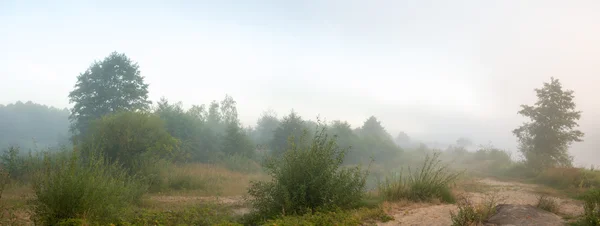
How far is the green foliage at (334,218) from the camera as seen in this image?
19.5 ft

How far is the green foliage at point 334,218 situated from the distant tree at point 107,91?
26352mm

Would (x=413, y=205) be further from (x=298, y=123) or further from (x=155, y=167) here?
(x=298, y=123)

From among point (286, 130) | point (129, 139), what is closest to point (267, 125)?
point (286, 130)

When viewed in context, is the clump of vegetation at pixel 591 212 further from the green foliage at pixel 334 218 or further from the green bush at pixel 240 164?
the green bush at pixel 240 164

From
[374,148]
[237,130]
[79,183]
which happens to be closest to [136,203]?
[79,183]

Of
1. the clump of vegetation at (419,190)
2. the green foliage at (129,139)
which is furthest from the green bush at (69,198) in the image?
the green foliage at (129,139)

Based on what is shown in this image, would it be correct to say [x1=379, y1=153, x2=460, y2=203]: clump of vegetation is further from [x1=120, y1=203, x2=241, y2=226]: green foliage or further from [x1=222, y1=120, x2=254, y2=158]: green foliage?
[x1=222, y1=120, x2=254, y2=158]: green foliage

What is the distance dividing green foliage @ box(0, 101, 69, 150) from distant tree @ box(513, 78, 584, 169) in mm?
58903

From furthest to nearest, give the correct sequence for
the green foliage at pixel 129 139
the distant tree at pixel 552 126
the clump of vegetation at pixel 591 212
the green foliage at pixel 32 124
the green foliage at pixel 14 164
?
the green foliage at pixel 32 124, the distant tree at pixel 552 126, the green foliage at pixel 129 139, the green foliage at pixel 14 164, the clump of vegetation at pixel 591 212

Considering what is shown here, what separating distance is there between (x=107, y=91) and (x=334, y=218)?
2931cm

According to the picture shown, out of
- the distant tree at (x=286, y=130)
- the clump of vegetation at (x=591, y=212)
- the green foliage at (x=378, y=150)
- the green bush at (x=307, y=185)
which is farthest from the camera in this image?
the green foliage at (x=378, y=150)

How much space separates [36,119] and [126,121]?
65.3 meters

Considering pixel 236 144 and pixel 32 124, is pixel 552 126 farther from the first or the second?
pixel 32 124

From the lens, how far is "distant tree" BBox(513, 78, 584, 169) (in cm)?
2217
